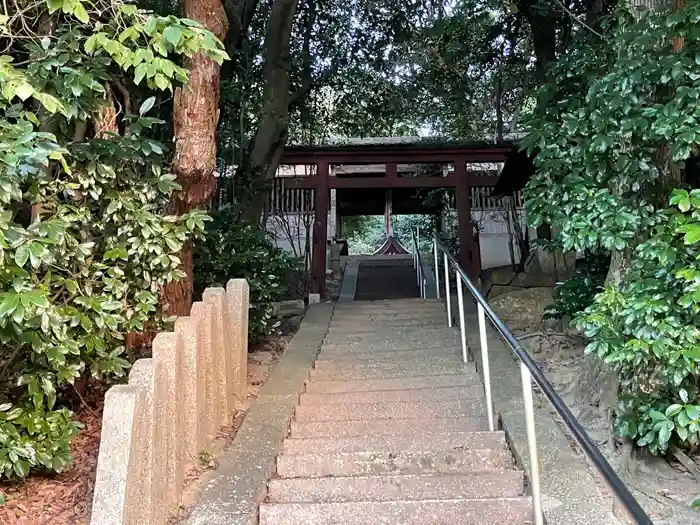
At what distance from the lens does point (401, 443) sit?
3221 mm

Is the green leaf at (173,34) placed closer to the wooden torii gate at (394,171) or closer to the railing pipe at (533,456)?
the railing pipe at (533,456)

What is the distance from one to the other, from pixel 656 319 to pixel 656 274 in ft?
0.87

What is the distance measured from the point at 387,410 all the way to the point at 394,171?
18.5 feet

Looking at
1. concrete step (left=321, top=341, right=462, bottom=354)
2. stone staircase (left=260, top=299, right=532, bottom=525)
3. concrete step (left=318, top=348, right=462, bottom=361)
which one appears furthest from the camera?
concrete step (left=321, top=341, right=462, bottom=354)

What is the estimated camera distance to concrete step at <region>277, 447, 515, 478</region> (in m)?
3.04

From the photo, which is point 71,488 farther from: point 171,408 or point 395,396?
point 395,396

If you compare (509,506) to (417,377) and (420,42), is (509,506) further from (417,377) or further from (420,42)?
(420,42)

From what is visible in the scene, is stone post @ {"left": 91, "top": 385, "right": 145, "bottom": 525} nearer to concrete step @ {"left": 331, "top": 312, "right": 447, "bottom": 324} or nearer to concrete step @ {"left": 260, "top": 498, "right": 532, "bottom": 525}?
concrete step @ {"left": 260, "top": 498, "right": 532, "bottom": 525}

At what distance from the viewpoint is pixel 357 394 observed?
158 inches

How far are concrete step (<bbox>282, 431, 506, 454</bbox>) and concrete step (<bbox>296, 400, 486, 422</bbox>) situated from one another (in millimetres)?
390

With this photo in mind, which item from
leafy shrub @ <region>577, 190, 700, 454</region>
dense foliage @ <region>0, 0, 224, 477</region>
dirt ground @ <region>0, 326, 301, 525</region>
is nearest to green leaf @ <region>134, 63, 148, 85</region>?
dense foliage @ <region>0, 0, 224, 477</region>

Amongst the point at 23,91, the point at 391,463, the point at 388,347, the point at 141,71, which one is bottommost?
the point at 391,463

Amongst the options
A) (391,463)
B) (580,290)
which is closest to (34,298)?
(391,463)

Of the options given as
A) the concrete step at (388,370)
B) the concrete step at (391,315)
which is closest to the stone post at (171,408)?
the concrete step at (388,370)
